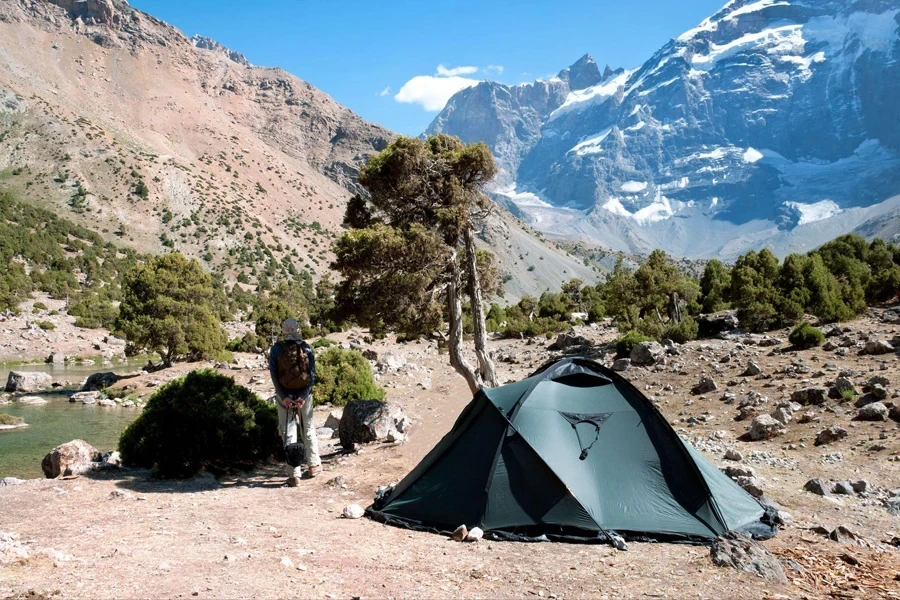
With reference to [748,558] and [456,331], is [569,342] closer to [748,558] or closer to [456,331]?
[456,331]

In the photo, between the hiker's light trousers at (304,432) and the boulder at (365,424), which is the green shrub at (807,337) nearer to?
the boulder at (365,424)

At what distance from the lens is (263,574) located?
530 centimetres

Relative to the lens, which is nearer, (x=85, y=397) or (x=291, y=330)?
(x=291, y=330)

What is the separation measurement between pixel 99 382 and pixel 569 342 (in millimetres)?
25289

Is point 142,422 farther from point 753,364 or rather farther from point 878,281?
point 878,281

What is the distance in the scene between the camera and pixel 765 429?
41.0 feet

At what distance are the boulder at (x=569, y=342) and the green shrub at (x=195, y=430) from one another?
23886mm

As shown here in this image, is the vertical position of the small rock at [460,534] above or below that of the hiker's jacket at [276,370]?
below

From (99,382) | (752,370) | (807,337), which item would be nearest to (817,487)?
(752,370)

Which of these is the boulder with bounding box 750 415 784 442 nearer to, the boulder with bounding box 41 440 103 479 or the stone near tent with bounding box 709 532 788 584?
the stone near tent with bounding box 709 532 788 584

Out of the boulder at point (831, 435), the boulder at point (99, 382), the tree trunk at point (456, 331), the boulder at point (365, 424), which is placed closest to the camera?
the boulder at point (831, 435)

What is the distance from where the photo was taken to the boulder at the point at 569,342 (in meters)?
33.2

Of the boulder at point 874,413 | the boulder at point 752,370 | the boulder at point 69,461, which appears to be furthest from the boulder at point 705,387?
the boulder at point 69,461

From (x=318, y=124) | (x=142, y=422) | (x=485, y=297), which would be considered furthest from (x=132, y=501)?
(x=318, y=124)
